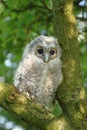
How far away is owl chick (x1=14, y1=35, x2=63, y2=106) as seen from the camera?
3648mm

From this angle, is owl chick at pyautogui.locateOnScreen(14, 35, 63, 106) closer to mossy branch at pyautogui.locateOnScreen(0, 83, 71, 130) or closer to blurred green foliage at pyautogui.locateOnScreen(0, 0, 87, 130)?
mossy branch at pyautogui.locateOnScreen(0, 83, 71, 130)

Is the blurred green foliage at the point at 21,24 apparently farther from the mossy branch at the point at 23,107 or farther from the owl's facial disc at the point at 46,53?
the mossy branch at the point at 23,107

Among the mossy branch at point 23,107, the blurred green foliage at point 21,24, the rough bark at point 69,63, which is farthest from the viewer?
the blurred green foliage at point 21,24

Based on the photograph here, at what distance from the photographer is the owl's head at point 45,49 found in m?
3.61

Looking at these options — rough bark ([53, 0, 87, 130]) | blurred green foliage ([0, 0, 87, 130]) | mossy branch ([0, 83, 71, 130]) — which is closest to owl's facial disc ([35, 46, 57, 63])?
rough bark ([53, 0, 87, 130])

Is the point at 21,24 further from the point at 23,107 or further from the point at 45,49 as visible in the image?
the point at 23,107

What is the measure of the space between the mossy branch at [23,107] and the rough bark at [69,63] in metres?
0.25

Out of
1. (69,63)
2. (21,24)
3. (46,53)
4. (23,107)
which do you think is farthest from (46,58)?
(21,24)

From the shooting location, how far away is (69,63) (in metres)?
3.48

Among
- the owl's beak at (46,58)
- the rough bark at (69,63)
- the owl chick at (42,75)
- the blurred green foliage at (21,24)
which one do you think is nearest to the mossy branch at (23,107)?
the rough bark at (69,63)

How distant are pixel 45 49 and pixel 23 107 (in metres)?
0.77

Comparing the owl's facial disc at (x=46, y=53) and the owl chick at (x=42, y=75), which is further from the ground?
the owl's facial disc at (x=46, y=53)

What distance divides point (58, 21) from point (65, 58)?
32cm

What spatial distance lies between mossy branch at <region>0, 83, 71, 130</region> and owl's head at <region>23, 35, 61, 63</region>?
0.62m
